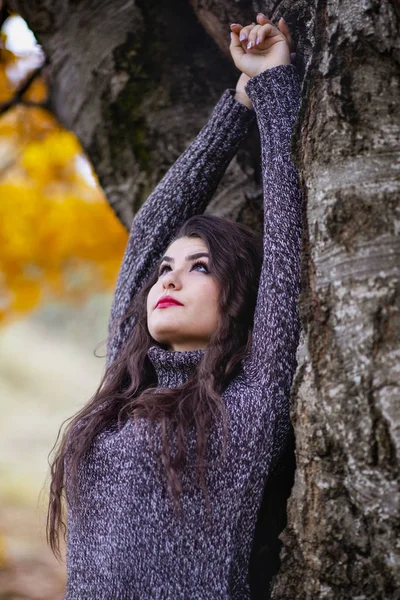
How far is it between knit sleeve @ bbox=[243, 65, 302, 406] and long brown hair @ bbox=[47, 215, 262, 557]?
0.13 meters

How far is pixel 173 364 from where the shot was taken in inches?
74.8

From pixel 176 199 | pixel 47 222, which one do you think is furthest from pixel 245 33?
pixel 47 222

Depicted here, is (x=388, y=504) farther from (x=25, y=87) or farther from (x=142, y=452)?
(x=25, y=87)

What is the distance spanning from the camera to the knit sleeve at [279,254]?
1620 mm

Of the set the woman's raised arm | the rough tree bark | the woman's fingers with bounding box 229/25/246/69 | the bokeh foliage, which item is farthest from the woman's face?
the bokeh foliage

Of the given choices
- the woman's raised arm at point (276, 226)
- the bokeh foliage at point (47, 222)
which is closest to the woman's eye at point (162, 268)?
the woman's raised arm at point (276, 226)

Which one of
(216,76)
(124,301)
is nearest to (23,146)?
(216,76)

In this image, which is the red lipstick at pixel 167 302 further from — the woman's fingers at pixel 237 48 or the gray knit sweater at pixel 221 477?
the woman's fingers at pixel 237 48

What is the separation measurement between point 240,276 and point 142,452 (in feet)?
2.13

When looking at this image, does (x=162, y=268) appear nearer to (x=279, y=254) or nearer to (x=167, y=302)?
(x=167, y=302)

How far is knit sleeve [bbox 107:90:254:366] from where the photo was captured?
85.6 inches

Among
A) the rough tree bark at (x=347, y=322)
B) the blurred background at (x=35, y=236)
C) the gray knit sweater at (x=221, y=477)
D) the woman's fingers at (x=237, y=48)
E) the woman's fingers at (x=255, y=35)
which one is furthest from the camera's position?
the blurred background at (x=35, y=236)

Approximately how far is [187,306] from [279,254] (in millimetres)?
365

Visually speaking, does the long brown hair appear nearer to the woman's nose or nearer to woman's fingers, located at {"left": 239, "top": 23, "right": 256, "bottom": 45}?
the woman's nose
